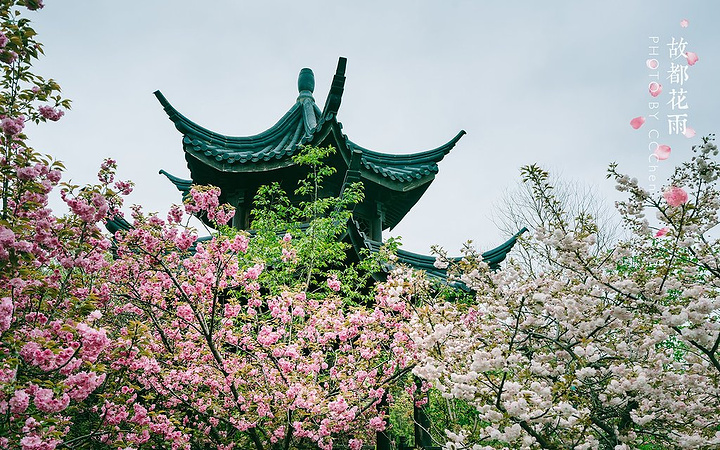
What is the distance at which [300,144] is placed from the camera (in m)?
7.29

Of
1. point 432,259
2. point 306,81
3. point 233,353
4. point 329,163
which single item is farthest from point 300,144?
point 306,81

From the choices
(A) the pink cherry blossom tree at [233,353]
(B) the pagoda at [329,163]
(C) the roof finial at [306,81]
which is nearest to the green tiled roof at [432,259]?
(B) the pagoda at [329,163]

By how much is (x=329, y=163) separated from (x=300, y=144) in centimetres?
112

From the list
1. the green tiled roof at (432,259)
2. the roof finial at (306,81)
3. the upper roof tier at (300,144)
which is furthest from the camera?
the roof finial at (306,81)

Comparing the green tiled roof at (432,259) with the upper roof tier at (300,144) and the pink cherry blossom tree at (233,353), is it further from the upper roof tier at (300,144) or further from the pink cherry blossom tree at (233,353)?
the pink cherry blossom tree at (233,353)

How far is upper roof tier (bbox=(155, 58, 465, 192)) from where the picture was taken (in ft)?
24.6

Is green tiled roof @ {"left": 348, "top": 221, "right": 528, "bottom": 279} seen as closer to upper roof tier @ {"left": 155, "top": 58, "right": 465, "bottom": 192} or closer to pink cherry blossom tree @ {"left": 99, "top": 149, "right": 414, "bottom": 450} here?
upper roof tier @ {"left": 155, "top": 58, "right": 465, "bottom": 192}

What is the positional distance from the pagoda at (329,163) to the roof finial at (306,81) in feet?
3.16

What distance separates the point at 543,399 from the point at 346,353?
296 centimetres

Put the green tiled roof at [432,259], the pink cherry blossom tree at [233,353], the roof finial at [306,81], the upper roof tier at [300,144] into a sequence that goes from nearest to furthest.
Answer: the pink cherry blossom tree at [233,353] → the upper roof tier at [300,144] → the green tiled roof at [432,259] → the roof finial at [306,81]

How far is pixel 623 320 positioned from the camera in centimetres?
363

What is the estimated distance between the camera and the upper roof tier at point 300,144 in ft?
24.6

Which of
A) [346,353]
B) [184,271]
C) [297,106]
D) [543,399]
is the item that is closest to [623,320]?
[543,399]

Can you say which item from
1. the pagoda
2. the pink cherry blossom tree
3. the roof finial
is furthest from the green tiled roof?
the roof finial
